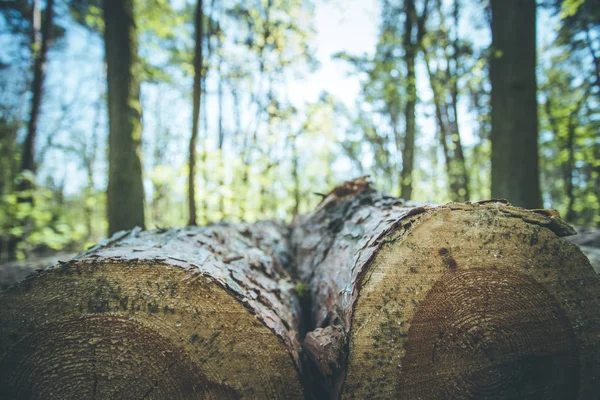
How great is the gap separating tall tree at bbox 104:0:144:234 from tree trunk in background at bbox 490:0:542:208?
4723 millimetres

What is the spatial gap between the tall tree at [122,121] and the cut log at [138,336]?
9.48 ft

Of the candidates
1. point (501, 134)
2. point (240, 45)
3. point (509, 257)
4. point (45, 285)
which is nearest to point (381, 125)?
point (240, 45)

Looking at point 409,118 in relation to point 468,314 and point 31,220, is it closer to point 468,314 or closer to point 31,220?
point 468,314

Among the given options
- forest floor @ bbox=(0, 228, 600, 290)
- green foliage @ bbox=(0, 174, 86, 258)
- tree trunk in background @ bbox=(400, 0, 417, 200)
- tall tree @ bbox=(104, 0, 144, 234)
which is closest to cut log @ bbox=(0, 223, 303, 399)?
forest floor @ bbox=(0, 228, 600, 290)

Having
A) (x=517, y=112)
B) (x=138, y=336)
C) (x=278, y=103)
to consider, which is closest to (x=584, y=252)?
(x=517, y=112)

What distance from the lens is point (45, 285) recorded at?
97 cm

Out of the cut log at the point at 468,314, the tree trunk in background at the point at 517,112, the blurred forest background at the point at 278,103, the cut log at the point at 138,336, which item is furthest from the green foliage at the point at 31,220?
the tree trunk in background at the point at 517,112

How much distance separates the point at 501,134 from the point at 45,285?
417 centimetres

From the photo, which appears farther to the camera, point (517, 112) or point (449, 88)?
point (449, 88)

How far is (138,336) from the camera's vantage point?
3.19 feet

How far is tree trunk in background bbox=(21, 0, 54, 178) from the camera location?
20.8 ft

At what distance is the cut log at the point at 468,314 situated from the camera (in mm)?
1002

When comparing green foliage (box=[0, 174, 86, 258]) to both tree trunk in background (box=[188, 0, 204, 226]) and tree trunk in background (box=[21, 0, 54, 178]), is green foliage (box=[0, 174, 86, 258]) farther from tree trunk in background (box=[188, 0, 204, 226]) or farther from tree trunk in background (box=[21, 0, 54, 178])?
tree trunk in background (box=[188, 0, 204, 226])

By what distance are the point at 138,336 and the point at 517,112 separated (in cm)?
405
